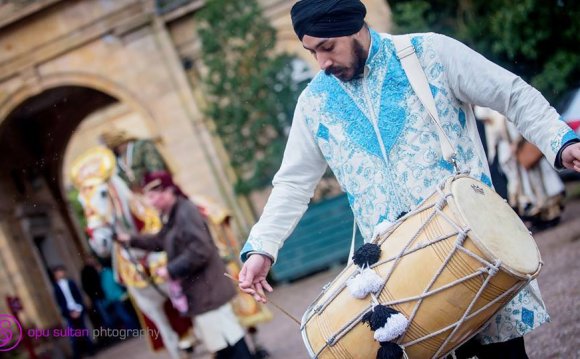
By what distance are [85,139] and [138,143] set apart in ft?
73.6

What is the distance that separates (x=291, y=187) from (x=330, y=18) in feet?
2.29

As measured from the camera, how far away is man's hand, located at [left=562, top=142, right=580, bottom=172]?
2459mm

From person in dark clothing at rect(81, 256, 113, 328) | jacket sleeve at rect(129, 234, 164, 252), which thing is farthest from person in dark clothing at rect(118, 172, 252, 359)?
person in dark clothing at rect(81, 256, 113, 328)

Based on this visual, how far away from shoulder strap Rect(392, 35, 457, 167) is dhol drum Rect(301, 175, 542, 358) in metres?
0.16

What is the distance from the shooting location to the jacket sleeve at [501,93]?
8.61ft

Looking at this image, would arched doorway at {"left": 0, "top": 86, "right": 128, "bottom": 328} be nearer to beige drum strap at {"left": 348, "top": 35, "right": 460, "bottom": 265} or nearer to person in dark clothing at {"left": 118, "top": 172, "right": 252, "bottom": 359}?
person in dark clothing at {"left": 118, "top": 172, "right": 252, "bottom": 359}

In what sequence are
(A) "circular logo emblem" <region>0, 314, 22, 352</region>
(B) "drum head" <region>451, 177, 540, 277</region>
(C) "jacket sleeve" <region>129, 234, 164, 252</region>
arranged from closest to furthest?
1. (B) "drum head" <region>451, 177, 540, 277</region>
2. (C) "jacket sleeve" <region>129, 234, 164, 252</region>
3. (A) "circular logo emblem" <region>0, 314, 22, 352</region>

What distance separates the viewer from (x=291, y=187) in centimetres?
310

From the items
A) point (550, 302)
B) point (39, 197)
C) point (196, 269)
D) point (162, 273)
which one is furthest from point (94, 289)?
point (550, 302)

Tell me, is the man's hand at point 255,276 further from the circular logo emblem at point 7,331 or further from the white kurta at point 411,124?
the circular logo emblem at point 7,331

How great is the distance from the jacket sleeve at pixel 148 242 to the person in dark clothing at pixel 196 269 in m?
0.16

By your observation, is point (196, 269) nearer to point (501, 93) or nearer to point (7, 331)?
point (501, 93)

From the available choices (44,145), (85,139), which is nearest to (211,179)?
(44,145)

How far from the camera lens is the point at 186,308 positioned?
6.43 m
